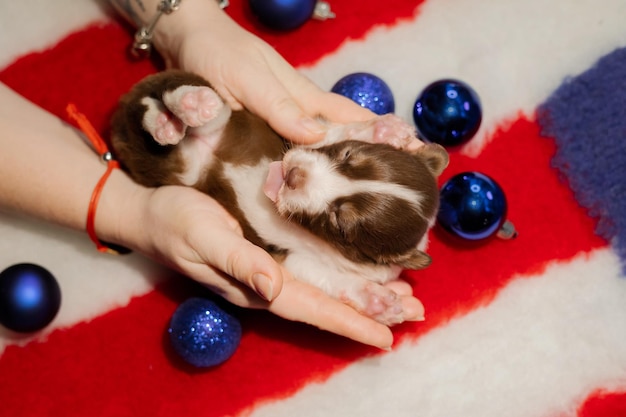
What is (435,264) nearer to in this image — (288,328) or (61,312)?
(288,328)

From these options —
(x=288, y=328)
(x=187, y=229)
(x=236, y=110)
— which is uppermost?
(x=236, y=110)

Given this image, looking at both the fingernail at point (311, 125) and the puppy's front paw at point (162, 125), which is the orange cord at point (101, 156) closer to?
the puppy's front paw at point (162, 125)

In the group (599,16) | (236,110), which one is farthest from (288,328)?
(599,16)

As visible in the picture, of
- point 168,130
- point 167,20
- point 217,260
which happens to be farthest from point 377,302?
point 167,20

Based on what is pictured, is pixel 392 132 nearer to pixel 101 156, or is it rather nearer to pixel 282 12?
pixel 282 12

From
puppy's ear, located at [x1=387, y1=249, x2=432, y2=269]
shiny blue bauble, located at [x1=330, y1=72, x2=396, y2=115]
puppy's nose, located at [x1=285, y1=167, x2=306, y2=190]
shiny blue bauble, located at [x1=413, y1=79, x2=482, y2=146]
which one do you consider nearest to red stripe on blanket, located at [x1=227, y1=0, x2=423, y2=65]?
shiny blue bauble, located at [x1=330, y1=72, x2=396, y2=115]

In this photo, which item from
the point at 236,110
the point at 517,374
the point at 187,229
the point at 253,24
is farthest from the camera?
the point at 253,24

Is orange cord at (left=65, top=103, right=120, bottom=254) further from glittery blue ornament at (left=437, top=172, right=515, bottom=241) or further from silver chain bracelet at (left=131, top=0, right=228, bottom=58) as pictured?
glittery blue ornament at (left=437, top=172, right=515, bottom=241)
